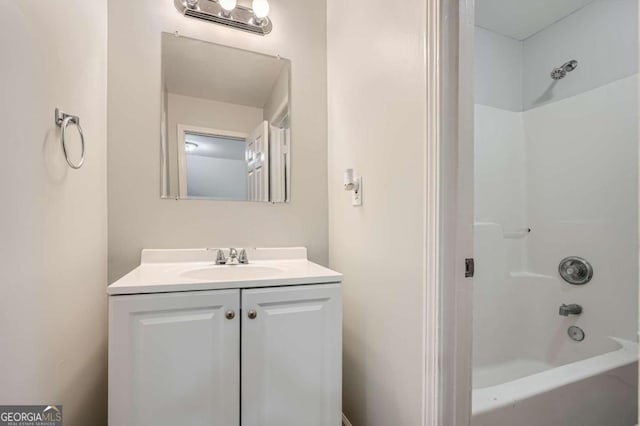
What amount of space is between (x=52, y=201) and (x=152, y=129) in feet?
2.23

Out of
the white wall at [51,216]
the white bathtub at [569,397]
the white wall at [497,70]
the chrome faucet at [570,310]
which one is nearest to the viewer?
the white wall at [51,216]

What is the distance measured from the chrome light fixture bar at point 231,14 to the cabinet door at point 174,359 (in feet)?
4.63

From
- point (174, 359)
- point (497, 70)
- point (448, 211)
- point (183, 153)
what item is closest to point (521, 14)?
point (497, 70)

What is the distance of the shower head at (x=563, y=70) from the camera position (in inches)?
65.9

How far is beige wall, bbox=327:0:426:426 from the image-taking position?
2.93ft

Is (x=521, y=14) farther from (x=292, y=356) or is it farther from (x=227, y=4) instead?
(x=292, y=356)

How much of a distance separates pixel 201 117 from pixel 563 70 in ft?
7.48

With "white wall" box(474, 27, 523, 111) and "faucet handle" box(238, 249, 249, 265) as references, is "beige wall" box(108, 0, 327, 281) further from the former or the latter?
"white wall" box(474, 27, 523, 111)

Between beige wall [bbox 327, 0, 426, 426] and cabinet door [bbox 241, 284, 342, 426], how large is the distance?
19 cm

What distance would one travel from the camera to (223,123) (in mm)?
1461

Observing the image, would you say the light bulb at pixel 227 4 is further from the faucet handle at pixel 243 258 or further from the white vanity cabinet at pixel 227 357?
the white vanity cabinet at pixel 227 357

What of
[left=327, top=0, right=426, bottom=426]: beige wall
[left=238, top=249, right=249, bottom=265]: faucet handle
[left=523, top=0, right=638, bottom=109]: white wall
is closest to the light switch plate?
[left=327, top=0, right=426, bottom=426]: beige wall

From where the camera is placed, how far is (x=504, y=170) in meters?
1.84

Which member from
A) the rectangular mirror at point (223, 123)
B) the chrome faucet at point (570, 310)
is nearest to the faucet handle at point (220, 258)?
the rectangular mirror at point (223, 123)
